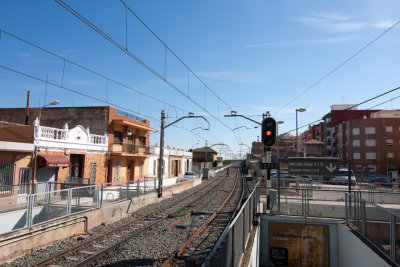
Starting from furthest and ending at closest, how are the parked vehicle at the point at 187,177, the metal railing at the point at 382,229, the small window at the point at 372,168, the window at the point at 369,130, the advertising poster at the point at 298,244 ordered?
1. the window at the point at 369,130
2. the small window at the point at 372,168
3. the parked vehicle at the point at 187,177
4. the advertising poster at the point at 298,244
5. the metal railing at the point at 382,229

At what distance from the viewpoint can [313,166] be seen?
48.5ft

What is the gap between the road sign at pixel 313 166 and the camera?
14.6m

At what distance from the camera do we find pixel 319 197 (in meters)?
16.2

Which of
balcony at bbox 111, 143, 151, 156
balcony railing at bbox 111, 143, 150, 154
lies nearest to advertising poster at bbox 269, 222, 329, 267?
balcony at bbox 111, 143, 151, 156

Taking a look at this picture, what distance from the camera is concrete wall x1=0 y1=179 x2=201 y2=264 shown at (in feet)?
28.1

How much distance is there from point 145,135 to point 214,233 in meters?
25.3

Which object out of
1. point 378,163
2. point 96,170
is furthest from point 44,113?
point 378,163

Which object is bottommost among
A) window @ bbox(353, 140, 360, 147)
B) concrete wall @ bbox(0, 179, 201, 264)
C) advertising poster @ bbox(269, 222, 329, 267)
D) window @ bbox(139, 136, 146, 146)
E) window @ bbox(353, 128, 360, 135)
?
advertising poster @ bbox(269, 222, 329, 267)

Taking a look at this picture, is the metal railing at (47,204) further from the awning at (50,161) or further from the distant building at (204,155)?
the distant building at (204,155)

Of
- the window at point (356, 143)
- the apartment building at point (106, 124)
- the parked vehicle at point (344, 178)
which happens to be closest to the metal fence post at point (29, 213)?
the apartment building at point (106, 124)

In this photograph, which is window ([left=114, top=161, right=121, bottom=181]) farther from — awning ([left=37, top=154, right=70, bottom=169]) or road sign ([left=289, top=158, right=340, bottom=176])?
road sign ([left=289, top=158, right=340, bottom=176])

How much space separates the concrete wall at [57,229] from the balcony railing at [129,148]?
10.8 m

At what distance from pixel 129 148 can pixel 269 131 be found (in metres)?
21.0

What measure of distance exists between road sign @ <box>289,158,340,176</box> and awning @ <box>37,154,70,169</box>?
13.6 meters
